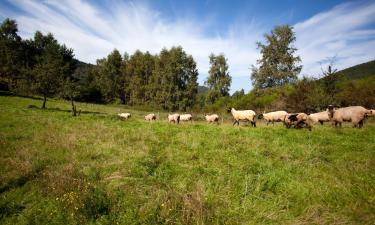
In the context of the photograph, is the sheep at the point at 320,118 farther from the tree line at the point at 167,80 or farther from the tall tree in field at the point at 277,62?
the tall tree in field at the point at 277,62

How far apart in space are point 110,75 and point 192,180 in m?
82.2

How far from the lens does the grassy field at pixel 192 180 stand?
24.7 feet

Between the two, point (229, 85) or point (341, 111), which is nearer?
point (341, 111)

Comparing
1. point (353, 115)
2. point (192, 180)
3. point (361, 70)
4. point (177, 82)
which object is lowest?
point (192, 180)

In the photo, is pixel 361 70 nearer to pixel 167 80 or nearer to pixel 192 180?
pixel 167 80

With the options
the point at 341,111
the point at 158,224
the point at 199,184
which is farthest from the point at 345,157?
the point at 341,111

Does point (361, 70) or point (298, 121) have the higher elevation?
point (361, 70)

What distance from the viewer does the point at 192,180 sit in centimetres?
968

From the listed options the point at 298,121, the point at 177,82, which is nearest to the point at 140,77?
the point at 177,82

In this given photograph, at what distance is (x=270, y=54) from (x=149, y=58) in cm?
4007

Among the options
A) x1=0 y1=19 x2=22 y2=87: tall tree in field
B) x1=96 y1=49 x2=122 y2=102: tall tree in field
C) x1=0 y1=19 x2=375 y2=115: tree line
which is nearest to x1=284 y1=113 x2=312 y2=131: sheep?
x1=0 y1=19 x2=375 y2=115: tree line

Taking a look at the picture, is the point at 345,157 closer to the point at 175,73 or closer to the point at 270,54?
the point at 270,54

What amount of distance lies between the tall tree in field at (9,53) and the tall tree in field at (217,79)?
44841 millimetres

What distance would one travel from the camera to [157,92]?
7294cm
